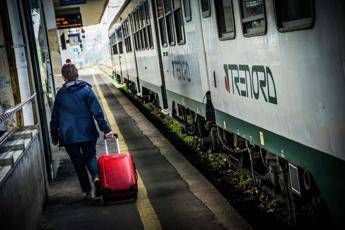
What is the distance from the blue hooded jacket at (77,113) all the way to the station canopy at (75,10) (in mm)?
12796

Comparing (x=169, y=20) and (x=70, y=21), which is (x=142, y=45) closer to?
(x=169, y=20)

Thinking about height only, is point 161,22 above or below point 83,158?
above

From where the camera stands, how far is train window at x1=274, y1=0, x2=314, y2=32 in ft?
14.5

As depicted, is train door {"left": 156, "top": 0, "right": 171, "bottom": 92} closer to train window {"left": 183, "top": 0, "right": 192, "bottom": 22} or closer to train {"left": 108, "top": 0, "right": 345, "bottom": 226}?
train {"left": 108, "top": 0, "right": 345, "bottom": 226}

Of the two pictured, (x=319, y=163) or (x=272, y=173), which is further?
(x=272, y=173)

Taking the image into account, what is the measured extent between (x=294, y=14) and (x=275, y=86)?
85 cm

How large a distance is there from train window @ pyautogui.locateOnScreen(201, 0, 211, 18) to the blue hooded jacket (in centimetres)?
185

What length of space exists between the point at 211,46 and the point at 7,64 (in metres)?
2.56

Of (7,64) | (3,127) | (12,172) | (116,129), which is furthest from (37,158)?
(116,129)

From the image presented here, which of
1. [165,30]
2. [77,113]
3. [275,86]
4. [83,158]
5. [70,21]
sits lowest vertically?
[83,158]

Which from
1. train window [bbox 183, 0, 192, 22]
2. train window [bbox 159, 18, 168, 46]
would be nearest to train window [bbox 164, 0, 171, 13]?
train window [bbox 159, 18, 168, 46]

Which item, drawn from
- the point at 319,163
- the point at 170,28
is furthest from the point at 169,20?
the point at 319,163

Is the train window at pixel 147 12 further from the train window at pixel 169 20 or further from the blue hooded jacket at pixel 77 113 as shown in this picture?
the blue hooded jacket at pixel 77 113

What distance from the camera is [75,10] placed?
3259 cm
